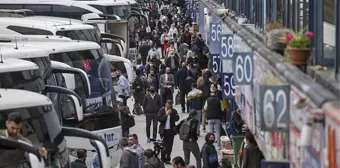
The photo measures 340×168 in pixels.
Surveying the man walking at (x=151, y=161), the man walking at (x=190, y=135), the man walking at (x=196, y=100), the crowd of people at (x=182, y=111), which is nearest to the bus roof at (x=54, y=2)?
the crowd of people at (x=182, y=111)

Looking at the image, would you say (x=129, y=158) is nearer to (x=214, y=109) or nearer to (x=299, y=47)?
(x=214, y=109)

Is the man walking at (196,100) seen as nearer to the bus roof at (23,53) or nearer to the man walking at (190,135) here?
the man walking at (190,135)

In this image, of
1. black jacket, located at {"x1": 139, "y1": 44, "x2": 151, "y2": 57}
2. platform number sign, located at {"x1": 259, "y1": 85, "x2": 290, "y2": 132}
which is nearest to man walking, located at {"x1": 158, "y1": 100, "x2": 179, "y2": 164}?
platform number sign, located at {"x1": 259, "y1": 85, "x2": 290, "y2": 132}

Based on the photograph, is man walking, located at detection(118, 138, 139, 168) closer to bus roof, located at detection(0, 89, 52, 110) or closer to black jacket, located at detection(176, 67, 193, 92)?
bus roof, located at detection(0, 89, 52, 110)

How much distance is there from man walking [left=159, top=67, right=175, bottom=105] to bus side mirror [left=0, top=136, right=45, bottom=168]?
60.8 feet

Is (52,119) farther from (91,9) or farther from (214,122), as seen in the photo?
(91,9)

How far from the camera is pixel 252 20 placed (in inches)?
924

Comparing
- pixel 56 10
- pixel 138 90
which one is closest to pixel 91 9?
pixel 56 10

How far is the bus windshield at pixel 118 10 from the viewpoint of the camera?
134 ft

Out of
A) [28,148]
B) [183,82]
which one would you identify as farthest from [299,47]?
[183,82]

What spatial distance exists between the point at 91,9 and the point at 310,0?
2504 cm

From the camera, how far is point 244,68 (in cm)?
1546

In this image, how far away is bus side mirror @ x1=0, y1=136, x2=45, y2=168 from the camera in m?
12.5

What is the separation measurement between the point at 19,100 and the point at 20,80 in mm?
2681
